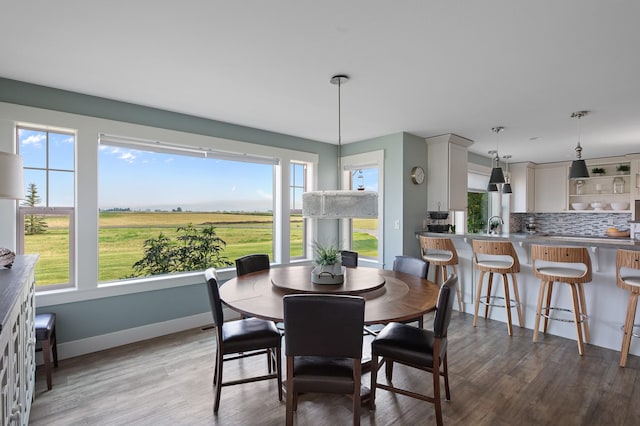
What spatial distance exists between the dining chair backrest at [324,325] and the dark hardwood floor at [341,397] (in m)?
0.67

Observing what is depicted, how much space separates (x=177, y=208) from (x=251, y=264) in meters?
1.33

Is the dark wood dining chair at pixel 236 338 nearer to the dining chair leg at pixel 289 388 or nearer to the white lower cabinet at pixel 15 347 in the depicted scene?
the dining chair leg at pixel 289 388

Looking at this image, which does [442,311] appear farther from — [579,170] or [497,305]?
[579,170]

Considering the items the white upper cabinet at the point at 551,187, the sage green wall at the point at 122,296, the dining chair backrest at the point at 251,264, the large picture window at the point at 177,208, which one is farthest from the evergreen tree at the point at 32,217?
the white upper cabinet at the point at 551,187

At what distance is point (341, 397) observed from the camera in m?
2.32

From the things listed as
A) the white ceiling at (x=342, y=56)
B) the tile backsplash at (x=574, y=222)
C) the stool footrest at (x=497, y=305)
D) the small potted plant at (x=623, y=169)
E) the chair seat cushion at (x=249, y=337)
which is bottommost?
the stool footrest at (x=497, y=305)

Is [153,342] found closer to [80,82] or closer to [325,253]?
[325,253]

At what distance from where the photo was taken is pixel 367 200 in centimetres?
240

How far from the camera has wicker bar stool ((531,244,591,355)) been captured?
299 centimetres

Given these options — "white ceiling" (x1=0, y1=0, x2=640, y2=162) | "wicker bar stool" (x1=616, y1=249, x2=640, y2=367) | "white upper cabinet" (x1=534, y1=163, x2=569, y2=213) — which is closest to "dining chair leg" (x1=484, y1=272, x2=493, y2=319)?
"wicker bar stool" (x1=616, y1=249, x2=640, y2=367)

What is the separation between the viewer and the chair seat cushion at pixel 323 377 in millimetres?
1784

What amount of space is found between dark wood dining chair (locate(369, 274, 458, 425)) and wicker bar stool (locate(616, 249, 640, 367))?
1809 millimetres

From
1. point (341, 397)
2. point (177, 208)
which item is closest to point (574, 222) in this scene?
point (341, 397)

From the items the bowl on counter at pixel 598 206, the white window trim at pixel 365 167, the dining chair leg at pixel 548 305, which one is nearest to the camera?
the dining chair leg at pixel 548 305
